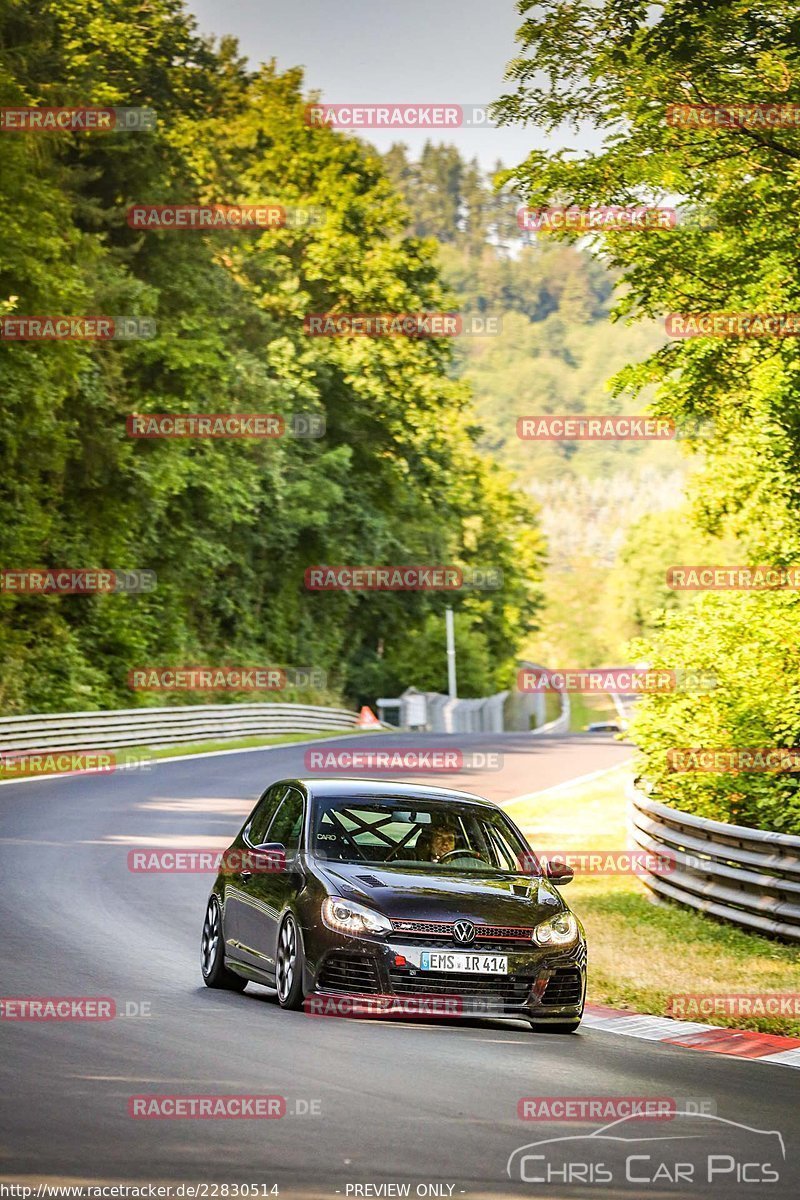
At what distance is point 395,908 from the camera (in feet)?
33.7

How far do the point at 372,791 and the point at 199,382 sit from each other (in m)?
39.3

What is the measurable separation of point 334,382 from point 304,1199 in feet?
193

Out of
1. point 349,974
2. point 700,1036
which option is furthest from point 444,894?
point 700,1036

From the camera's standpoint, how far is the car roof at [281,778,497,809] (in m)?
11.6

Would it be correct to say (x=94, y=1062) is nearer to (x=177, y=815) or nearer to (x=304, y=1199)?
(x=304, y=1199)

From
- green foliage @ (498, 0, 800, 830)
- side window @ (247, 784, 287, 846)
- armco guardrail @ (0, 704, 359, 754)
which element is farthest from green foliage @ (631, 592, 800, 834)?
armco guardrail @ (0, 704, 359, 754)

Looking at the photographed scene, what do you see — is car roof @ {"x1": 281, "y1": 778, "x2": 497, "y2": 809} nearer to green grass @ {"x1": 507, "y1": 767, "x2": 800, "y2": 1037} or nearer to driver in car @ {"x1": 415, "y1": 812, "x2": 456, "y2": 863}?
driver in car @ {"x1": 415, "y1": 812, "x2": 456, "y2": 863}

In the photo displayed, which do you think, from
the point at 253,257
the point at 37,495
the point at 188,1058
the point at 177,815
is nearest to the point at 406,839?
the point at 188,1058

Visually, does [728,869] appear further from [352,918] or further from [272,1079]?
[272,1079]

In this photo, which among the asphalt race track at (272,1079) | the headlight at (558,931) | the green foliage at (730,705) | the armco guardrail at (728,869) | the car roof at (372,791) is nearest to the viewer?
the asphalt race track at (272,1079)

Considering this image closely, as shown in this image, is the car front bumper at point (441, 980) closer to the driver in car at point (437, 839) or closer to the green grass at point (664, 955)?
the driver in car at point (437, 839)

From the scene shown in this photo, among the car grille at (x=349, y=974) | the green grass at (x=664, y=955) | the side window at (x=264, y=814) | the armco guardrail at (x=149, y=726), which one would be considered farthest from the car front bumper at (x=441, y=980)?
the armco guardrail at (x=149, y=726)

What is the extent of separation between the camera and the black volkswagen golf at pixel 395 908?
1021 cm

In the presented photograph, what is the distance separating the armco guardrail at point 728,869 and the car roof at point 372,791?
138 inches
